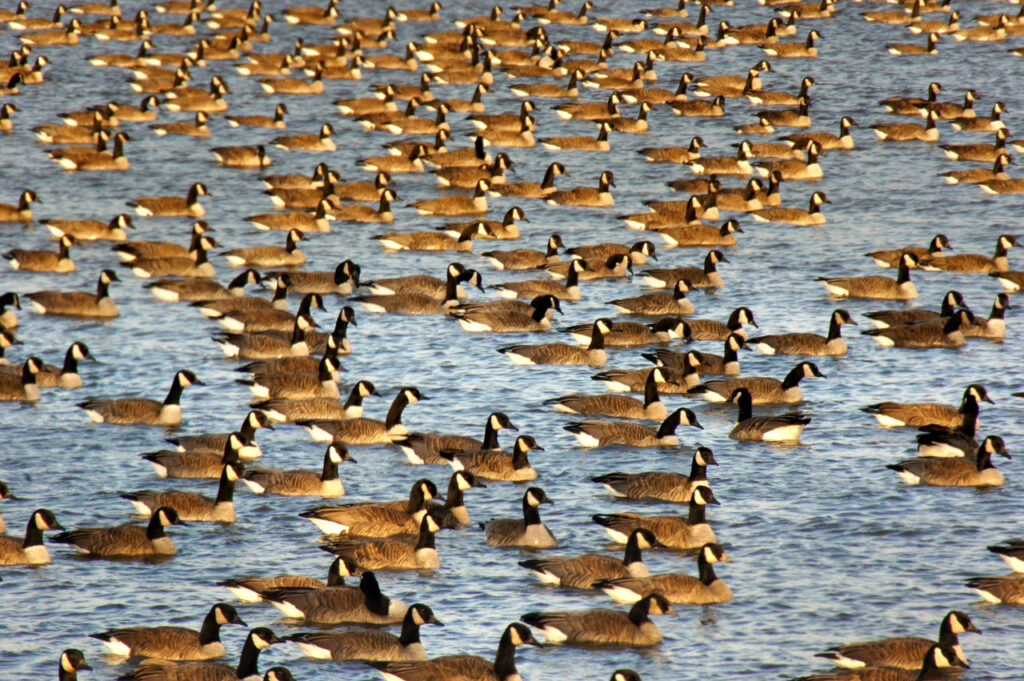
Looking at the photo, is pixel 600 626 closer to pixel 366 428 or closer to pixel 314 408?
pixel 366 428

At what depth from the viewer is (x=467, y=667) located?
52.2 feet

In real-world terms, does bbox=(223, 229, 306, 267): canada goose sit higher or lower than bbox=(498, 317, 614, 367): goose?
higher

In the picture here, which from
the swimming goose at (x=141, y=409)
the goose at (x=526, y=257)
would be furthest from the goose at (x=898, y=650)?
the goose at (x=526, y=257)

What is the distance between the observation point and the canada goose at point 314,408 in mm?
25250

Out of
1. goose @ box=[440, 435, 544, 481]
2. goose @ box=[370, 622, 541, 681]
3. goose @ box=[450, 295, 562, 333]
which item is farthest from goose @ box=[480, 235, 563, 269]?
goose @ box=[370, 622, 541, 681]

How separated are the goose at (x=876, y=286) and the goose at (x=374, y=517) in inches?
604

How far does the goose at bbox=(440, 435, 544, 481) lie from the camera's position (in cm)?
2258

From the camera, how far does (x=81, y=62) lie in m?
60.5

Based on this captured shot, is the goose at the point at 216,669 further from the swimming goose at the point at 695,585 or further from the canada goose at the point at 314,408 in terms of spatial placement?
the canada goose at the point at 314,408

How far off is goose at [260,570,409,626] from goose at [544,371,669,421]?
8.49m

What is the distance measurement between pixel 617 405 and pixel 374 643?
9924 mm

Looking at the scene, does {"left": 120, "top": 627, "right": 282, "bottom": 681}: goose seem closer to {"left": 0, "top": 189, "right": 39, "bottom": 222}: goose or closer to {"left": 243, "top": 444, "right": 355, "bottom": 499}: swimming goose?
{"left": 243, "top": 444, "right": 355, "bottom": 499}: swimming goose

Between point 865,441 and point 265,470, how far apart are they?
910cm

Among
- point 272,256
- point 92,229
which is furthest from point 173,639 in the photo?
point 92,229
